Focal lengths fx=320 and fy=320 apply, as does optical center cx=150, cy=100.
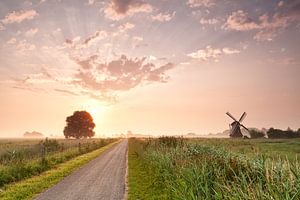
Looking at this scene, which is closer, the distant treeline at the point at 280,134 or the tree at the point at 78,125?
the distant treeline at the point at 280,134

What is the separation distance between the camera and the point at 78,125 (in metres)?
138

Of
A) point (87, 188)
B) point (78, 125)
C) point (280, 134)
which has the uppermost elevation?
point (78, 125)

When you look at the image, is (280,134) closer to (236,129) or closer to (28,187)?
(236,129)

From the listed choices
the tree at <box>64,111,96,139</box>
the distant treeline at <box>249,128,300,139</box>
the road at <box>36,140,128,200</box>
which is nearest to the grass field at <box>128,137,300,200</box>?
the road at <box>36,140,128,200</box>

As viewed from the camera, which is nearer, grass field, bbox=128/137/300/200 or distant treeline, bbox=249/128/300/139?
grass field, bbox=128/137/300/200

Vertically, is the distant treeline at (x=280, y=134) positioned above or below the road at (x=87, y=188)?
above

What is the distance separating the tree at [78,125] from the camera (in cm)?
13775

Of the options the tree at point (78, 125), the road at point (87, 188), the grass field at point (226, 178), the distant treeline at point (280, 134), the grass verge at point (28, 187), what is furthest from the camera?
the tree at point (78, 125)

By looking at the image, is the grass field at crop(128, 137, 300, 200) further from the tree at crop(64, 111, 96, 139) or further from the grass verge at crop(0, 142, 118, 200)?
the tree at crop(64, 111, 96, 139)

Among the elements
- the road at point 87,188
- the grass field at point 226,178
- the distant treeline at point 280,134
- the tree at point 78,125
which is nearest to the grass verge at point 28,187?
the road at point 87,188

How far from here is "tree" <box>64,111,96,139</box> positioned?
138 metres

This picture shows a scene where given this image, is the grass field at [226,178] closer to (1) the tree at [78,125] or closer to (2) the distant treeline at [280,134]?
(2) the distant treeline at [280,134]

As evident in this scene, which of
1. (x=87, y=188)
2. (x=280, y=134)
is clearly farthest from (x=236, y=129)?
A: (x=87, y=188)

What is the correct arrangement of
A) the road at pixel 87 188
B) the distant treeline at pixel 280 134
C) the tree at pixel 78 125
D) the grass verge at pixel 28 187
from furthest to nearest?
the tree at pixel 78 125
the distant treeline at pixel 280 134
the grass verge at pixel 28 187
the road at pixel 87 188
